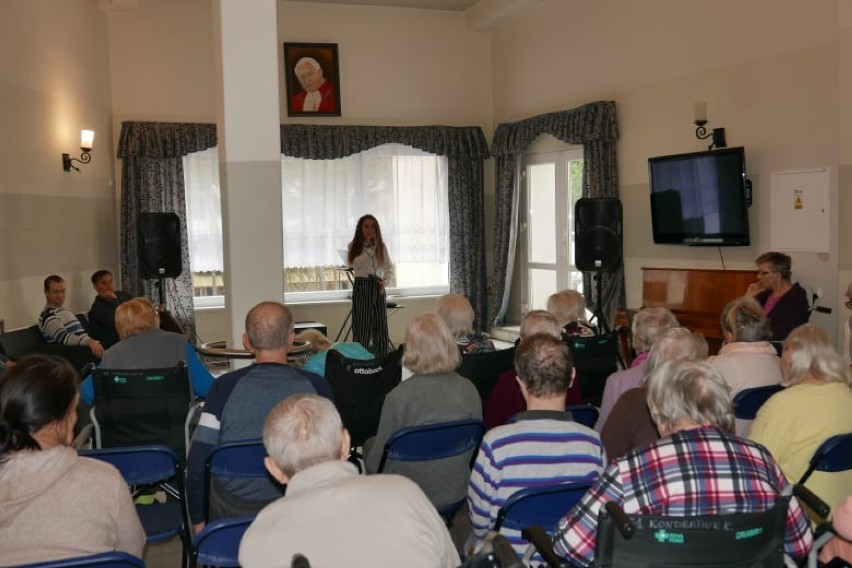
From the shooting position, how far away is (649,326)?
153 inches

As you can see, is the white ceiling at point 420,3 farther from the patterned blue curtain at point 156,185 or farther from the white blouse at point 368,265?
the white blouse at point 368,265

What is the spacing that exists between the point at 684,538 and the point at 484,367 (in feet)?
8.04

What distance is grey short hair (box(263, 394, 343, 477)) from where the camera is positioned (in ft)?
6.32

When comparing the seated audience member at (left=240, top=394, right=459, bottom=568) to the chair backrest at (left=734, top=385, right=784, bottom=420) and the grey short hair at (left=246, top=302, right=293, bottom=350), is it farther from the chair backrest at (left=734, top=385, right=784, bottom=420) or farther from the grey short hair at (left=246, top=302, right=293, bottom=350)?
the chair backrest at (left=734, top=385, right=784, bottom=420)

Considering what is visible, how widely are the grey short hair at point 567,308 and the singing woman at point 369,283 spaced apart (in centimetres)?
393

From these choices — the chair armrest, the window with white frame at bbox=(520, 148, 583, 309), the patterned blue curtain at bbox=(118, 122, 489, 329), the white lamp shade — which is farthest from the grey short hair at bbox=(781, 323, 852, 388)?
the patterned blue curtain at bbox=(118, 122, 489, 329)

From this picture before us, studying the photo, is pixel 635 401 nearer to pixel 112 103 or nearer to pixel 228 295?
pixel 228 295

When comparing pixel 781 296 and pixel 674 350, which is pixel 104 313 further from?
pixel 674 350

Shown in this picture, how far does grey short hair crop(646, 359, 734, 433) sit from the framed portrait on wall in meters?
8.30

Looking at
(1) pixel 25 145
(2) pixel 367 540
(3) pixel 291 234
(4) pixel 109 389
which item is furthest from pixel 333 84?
(2) pixel 367 540

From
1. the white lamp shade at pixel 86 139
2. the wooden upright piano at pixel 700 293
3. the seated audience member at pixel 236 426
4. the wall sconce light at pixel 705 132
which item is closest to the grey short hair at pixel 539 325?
the seated audience member at pixel 236 426

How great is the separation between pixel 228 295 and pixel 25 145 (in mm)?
2710

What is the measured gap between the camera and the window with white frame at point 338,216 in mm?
9719

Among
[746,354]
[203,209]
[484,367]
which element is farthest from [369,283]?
[746,354]
